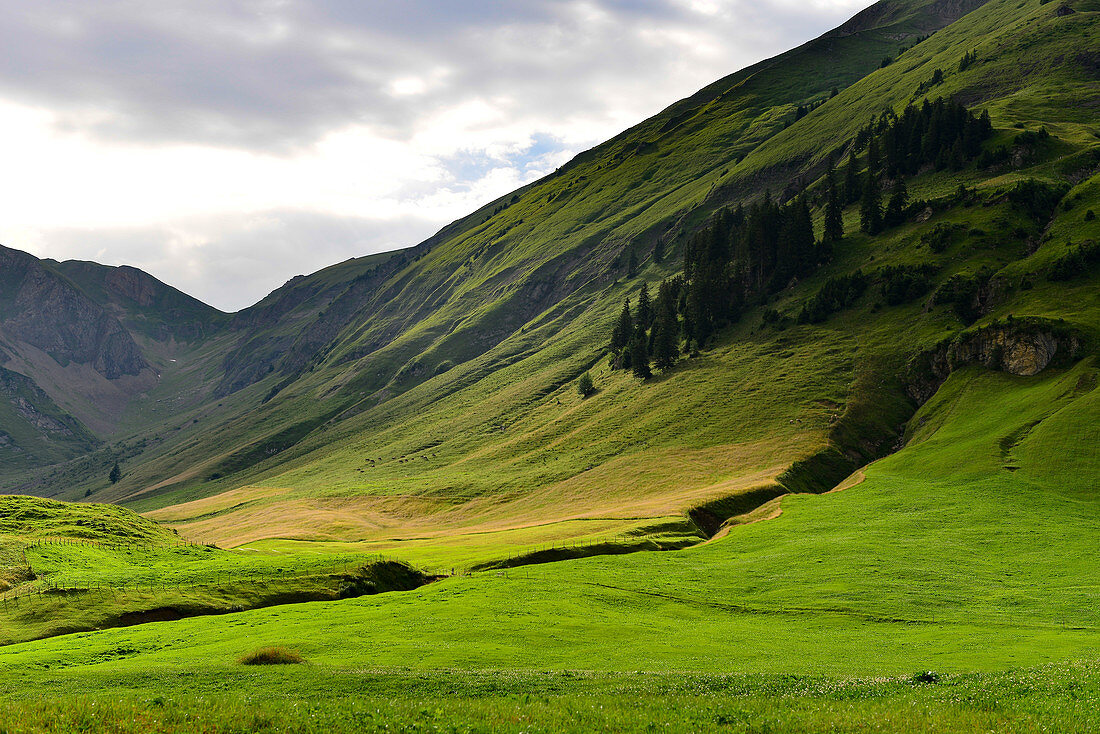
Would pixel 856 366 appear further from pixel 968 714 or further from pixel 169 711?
pixel 169 711

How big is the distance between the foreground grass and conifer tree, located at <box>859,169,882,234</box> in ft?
500

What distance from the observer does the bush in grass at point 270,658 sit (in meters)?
29.3

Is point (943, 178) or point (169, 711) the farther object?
point (943, 178)

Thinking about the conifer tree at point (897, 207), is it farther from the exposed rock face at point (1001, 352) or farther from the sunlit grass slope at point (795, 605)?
the sunlit grass slope at point (795, 605)

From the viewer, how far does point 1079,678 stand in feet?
69.3

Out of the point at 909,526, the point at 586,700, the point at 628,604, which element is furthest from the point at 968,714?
the point at 909,526

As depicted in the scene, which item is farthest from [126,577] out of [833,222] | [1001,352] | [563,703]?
[833,222]

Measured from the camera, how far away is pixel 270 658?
2944 cm

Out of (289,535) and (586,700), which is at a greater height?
(586,700)

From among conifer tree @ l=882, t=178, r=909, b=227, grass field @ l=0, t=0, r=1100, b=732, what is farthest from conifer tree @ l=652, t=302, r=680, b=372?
conifer tree @ l=882, t=178, r=909, b=227

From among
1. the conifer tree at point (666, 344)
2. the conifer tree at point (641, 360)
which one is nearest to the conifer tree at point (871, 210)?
the conifer tree at point (666, 344)

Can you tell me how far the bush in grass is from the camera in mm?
29272

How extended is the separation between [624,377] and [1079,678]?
486 feet

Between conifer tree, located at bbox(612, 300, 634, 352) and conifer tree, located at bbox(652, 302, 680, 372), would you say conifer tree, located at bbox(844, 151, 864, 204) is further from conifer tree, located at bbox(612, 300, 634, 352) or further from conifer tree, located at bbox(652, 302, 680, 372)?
conifer tree, located at bbox(612, 300, 634, 352)
